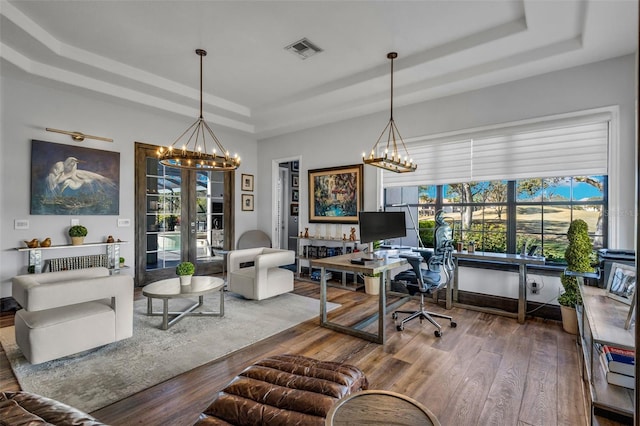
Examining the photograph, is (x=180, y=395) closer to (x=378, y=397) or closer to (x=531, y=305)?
(x=378, y=397)

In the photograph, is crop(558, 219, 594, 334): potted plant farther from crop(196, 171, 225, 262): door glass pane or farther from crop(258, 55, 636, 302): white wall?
crop(196, 171, 225, 262): door glass pane

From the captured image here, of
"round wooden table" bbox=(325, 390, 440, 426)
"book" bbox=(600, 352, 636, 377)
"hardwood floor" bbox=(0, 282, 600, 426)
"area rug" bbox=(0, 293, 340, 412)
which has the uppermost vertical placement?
"round wooden table" bbox=(325, 390, 440, 426)

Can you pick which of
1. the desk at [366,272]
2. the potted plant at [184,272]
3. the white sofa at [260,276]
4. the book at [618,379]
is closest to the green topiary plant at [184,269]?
the potted plant at [184,272]

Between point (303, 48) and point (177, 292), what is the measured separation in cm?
324

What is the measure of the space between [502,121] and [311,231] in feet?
12.4

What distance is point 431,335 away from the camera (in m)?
3.29

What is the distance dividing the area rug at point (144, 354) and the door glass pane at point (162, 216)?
63.6 inches

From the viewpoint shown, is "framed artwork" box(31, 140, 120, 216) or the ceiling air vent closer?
the ceiling air vent

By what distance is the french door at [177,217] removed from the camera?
5297mm

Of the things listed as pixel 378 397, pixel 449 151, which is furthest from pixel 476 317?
pixel 378 397

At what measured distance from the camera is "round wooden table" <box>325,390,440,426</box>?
1061mm

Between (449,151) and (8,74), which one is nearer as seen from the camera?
(8,74)

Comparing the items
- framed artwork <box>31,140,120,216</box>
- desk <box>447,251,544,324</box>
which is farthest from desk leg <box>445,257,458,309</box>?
framed artwork <box>31,140,120,216</box>

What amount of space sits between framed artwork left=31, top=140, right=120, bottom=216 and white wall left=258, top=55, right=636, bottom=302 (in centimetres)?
335
